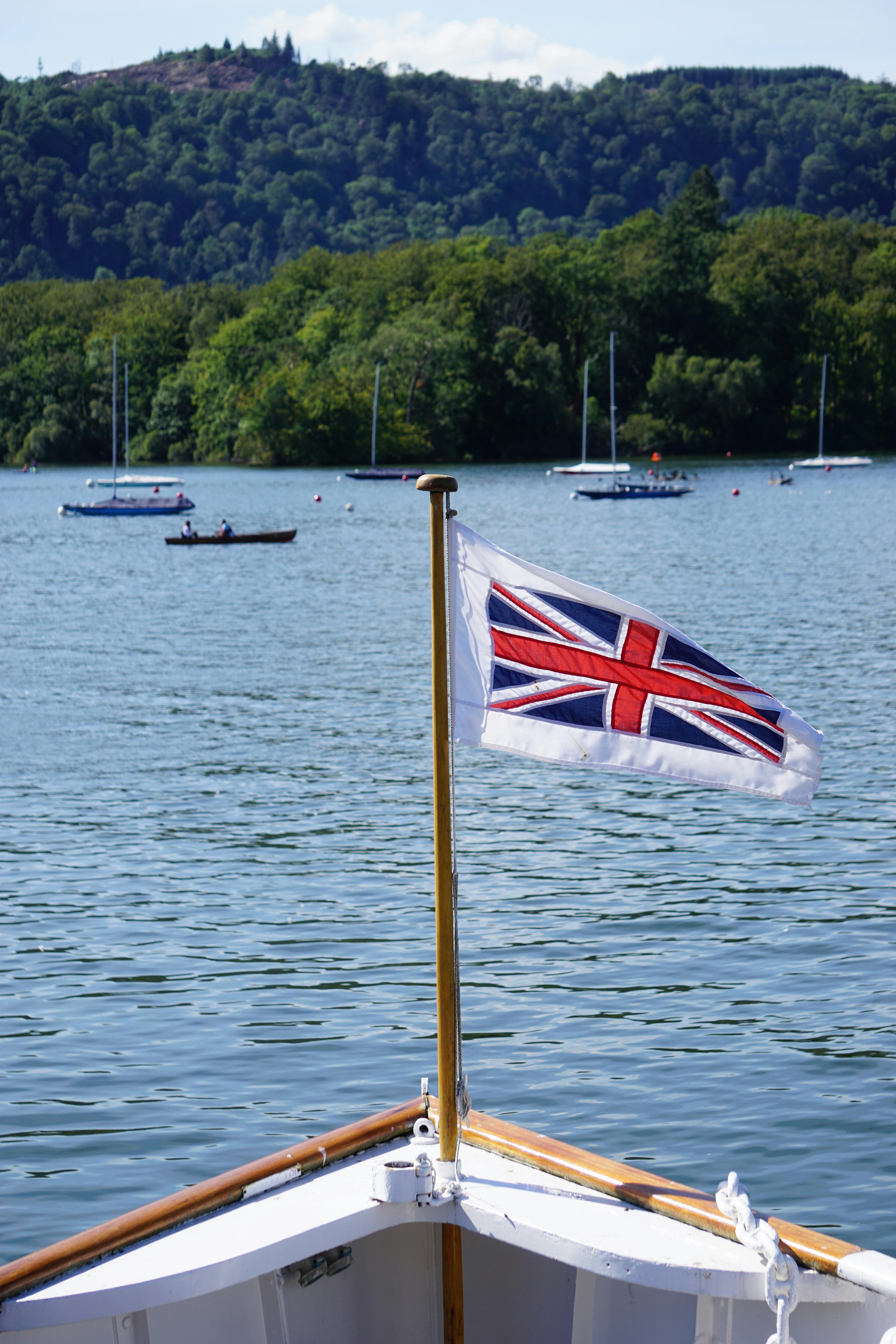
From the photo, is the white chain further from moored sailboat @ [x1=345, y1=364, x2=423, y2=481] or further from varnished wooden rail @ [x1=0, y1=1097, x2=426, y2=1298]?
moored sailboat @ [x1=345, y1=364, x2=423, y2=481]

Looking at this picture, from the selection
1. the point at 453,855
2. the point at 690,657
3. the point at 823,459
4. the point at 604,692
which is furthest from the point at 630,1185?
the point at 823,459

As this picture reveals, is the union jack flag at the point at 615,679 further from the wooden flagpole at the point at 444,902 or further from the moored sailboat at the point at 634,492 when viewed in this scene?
the moored sailboat at the point at 634,492

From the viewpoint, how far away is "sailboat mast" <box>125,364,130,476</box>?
341ft

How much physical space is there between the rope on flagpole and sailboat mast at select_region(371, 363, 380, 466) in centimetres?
10606

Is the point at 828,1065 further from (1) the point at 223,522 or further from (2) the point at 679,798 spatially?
(1) the point at 223,522

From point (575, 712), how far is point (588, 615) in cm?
36

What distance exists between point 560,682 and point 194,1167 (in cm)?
Answer: 524

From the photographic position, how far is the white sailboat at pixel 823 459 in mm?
112375

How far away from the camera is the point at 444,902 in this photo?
5863 mm

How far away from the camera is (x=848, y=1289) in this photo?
4.93m

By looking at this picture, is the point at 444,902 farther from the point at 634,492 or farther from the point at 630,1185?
the point at 634,492

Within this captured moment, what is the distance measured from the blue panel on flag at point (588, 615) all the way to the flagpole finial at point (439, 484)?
0.52m

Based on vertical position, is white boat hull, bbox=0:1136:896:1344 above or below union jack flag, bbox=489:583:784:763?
below

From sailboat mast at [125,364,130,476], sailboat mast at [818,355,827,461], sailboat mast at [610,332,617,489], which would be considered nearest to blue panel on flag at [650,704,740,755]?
sailboat mast at [610,332,617,489]
